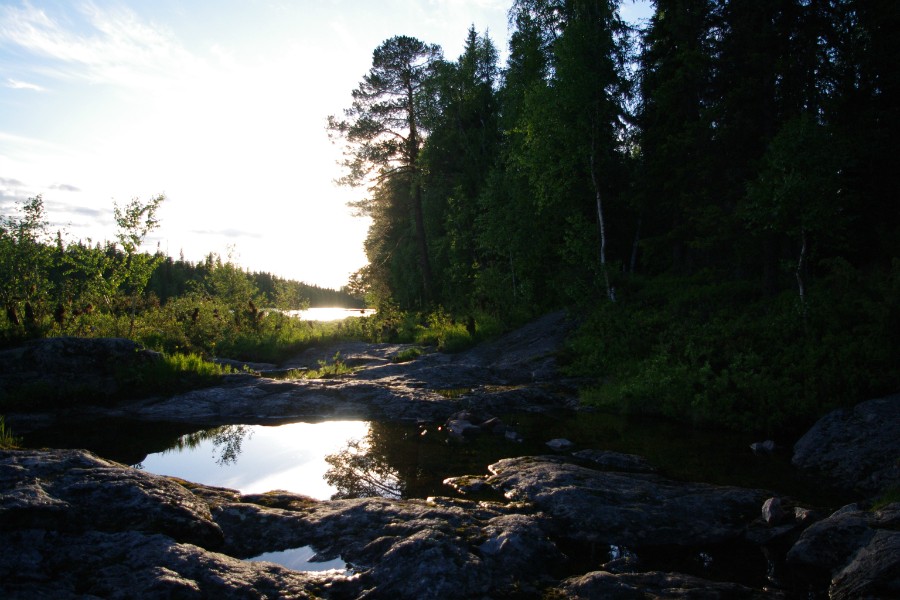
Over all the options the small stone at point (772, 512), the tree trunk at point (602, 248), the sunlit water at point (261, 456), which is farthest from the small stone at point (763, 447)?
the tree trunk at point (602, 248)

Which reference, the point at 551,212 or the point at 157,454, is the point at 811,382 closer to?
the point at 157,454

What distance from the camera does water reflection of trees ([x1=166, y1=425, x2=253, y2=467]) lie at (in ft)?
27.2

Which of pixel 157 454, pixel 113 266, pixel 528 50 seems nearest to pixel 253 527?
pixel 157 454

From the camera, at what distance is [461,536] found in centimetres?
475

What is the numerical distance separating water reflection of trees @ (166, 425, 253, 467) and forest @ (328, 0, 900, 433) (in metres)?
8.51

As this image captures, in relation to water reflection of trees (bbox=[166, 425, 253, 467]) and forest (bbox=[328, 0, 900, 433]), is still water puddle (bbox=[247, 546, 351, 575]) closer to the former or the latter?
water reflection of trees (bbox=[166, 425, 253, 467])

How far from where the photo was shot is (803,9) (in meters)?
17.0

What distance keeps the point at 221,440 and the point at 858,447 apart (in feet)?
36.1

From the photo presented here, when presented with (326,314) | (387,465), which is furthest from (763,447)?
(326,314)

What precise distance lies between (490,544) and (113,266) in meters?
19.3

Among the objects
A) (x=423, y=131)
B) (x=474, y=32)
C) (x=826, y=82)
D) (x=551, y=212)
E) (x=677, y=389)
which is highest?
(x=474, y=32)

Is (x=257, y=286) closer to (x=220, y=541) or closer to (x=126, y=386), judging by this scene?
(x=126, y=386)

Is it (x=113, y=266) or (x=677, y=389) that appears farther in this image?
(x=113, y=266)

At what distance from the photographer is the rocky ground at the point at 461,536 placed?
3.80 meters
